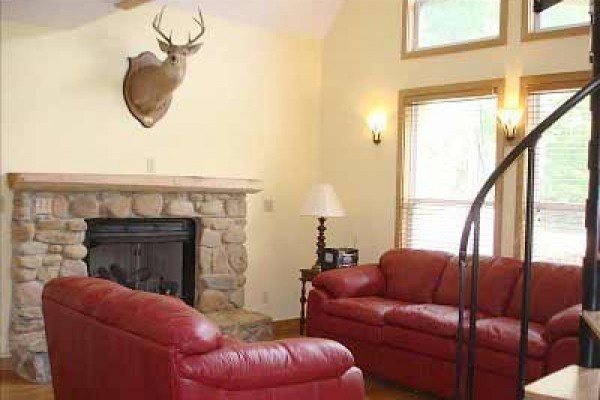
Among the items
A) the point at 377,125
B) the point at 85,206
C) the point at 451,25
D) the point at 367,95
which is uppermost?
the point at 451,25

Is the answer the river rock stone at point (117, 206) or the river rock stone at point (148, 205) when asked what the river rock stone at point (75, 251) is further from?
the river rock stone at point (148, 205)

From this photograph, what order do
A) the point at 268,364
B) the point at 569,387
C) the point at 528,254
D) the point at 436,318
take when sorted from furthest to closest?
1. the point at 436,318
2. the point at 268,364
3. the point at 528,254
4. the point at 569,387

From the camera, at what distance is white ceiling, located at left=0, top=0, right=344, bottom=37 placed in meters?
4.89

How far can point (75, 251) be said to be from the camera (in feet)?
17.5

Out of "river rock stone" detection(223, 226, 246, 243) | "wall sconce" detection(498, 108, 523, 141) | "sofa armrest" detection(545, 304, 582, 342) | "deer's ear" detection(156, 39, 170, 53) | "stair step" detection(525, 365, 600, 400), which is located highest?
"deer's ear" detection(156, 39, 170, 53)

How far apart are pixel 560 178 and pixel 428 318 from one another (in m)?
1.53

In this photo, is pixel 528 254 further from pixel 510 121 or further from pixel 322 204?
pixel 322 204

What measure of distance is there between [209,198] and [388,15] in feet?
7.76

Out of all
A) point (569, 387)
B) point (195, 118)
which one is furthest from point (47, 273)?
point (569, 387)

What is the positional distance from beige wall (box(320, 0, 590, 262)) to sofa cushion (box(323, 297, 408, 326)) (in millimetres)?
1146

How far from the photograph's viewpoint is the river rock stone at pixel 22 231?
5148 millimetres

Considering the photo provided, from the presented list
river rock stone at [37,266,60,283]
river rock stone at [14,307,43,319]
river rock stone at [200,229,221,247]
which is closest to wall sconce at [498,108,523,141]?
river rock stone at [200,229,221,247]

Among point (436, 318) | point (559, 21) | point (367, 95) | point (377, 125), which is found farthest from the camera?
point (367, 95)

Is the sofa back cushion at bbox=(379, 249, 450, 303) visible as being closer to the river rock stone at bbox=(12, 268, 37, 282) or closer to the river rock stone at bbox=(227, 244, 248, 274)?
the river rock stone at bbox=(227, 244, 248, 274)
